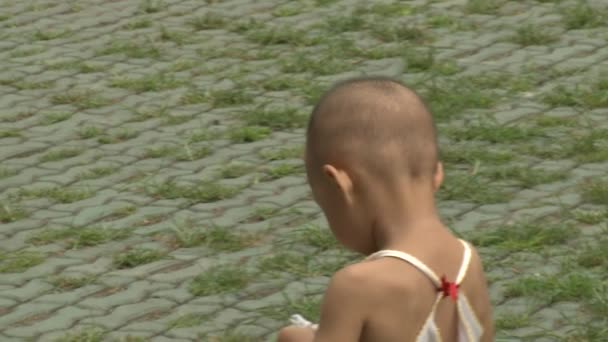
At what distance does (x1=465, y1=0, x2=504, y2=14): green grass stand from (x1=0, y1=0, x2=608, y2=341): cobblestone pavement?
0.02m

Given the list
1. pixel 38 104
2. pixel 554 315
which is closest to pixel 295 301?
pixel 554 315

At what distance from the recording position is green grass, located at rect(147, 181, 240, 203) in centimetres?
628

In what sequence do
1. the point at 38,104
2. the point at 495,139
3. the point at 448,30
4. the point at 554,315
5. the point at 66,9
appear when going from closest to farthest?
the point at 554,315
the point at 495,139
the point at 38,104
the point at 448,30
the point at 66,9

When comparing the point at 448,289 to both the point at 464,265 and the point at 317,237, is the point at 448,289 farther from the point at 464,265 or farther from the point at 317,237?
the point at 317,237

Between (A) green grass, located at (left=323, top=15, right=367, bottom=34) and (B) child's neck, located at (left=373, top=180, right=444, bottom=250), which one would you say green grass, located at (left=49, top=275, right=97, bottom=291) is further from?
(A) green grass, located at (left=323, top=15, right=367, bottom=34)

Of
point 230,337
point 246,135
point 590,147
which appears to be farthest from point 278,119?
point 230,337

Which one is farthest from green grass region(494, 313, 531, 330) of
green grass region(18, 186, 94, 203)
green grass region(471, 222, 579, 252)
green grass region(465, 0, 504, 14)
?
green grass region(465, 0, 504, 14)

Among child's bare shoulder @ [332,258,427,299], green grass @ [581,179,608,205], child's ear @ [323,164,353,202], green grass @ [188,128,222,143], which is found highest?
child's ear @ [323,164,353,202]

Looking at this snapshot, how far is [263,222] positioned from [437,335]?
269 centimetres

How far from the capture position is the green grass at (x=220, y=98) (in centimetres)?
748

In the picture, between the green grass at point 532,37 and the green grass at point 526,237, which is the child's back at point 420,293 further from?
the green grass at point 532,37

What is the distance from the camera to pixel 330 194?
3340 mm

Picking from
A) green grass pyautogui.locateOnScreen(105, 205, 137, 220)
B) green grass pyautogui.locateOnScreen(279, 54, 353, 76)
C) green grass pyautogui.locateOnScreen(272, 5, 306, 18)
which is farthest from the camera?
green grass pyautogui.locateOnScreen(272, 5, 306, 18)

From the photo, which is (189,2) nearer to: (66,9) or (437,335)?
(66,9)
